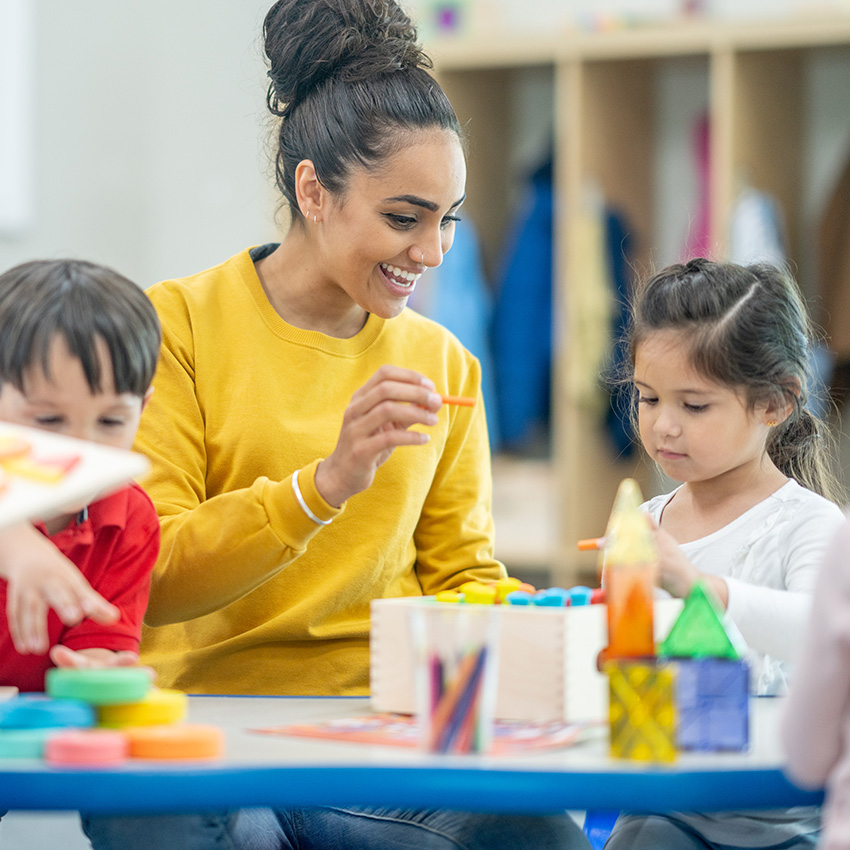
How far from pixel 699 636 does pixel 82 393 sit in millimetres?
533

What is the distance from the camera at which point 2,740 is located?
87cm

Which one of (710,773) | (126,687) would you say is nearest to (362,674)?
(126,687)

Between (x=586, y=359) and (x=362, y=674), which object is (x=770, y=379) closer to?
(x=362, y=674)

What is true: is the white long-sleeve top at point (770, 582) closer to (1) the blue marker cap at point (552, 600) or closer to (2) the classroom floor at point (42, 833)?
(1) the blue marker cap at point (552, 600)

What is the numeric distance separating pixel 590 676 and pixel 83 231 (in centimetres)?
310

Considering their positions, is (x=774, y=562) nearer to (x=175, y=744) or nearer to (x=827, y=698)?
(x=827, y=698)

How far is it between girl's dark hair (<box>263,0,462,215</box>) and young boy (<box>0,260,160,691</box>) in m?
0.45

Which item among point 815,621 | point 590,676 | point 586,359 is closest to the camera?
point 815,621

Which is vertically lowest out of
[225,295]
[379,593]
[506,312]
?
[379,593]

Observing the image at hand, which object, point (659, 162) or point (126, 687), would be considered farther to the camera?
point (659, 162)

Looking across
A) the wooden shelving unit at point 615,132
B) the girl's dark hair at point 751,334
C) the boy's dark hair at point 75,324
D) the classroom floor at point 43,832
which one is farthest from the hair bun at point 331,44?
the wooden shelving unit at point 615,132

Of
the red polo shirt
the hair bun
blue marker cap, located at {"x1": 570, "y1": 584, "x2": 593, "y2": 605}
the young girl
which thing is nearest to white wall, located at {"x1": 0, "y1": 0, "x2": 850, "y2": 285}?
the hair bun

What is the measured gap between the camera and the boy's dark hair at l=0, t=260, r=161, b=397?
3.52 feet

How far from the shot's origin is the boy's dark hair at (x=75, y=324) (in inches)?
42.3
